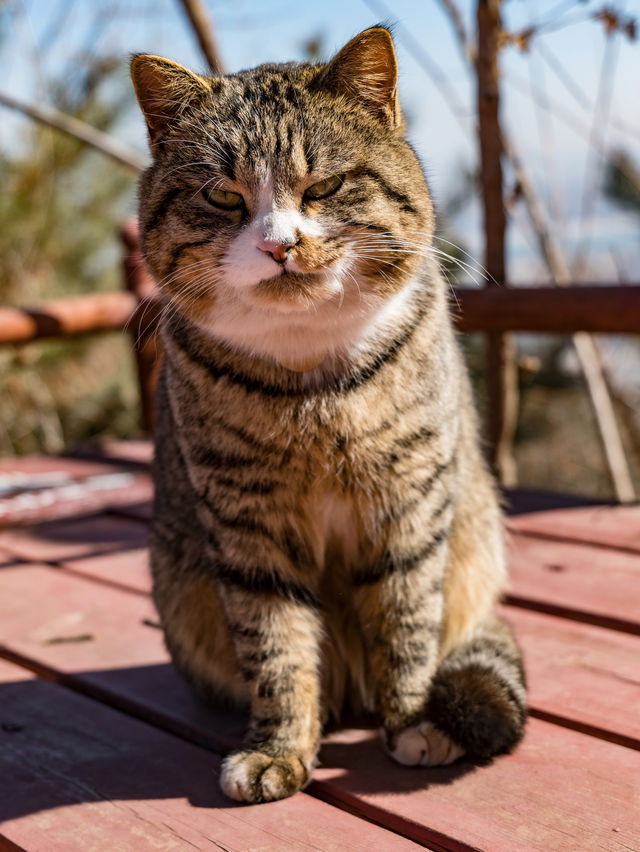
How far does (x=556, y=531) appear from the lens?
2.64 m

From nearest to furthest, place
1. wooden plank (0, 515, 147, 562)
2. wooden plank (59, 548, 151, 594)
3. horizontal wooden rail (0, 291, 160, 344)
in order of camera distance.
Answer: wooden plank (59, 548, 151, 594)
wooden plank (0, 515, 147, 562)
horizontal wooden rail (0, 291, 160, 344)

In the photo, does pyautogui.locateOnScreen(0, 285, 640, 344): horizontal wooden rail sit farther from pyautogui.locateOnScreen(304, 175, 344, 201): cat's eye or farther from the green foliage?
the green foliage

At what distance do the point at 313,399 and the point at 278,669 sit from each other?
458mm

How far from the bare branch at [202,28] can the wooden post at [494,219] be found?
893mm

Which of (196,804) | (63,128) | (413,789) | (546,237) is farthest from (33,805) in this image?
(63,128)

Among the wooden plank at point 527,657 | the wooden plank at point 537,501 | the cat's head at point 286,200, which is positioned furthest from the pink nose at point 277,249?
the wooden plank at point 537,501

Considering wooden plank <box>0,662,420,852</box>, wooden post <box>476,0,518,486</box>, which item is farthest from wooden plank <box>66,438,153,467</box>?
wooden plank <box>0,662,420,852</box>

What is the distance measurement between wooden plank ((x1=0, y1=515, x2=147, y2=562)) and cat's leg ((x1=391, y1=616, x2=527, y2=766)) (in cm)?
140

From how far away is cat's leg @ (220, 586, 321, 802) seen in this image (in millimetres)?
1531

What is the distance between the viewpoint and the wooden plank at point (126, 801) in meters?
1.34

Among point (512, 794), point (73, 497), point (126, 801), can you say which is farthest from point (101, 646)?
point (73, 497)

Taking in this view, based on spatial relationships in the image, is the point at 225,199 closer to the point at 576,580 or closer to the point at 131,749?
the point at 131,749

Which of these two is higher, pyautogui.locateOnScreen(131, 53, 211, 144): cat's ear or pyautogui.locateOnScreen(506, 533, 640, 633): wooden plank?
pyautogui.locateOnScreen(131, 53, 211, 144): cat's ear

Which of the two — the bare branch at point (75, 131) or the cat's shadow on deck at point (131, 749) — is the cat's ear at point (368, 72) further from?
the bare branch at point (75, 131)
